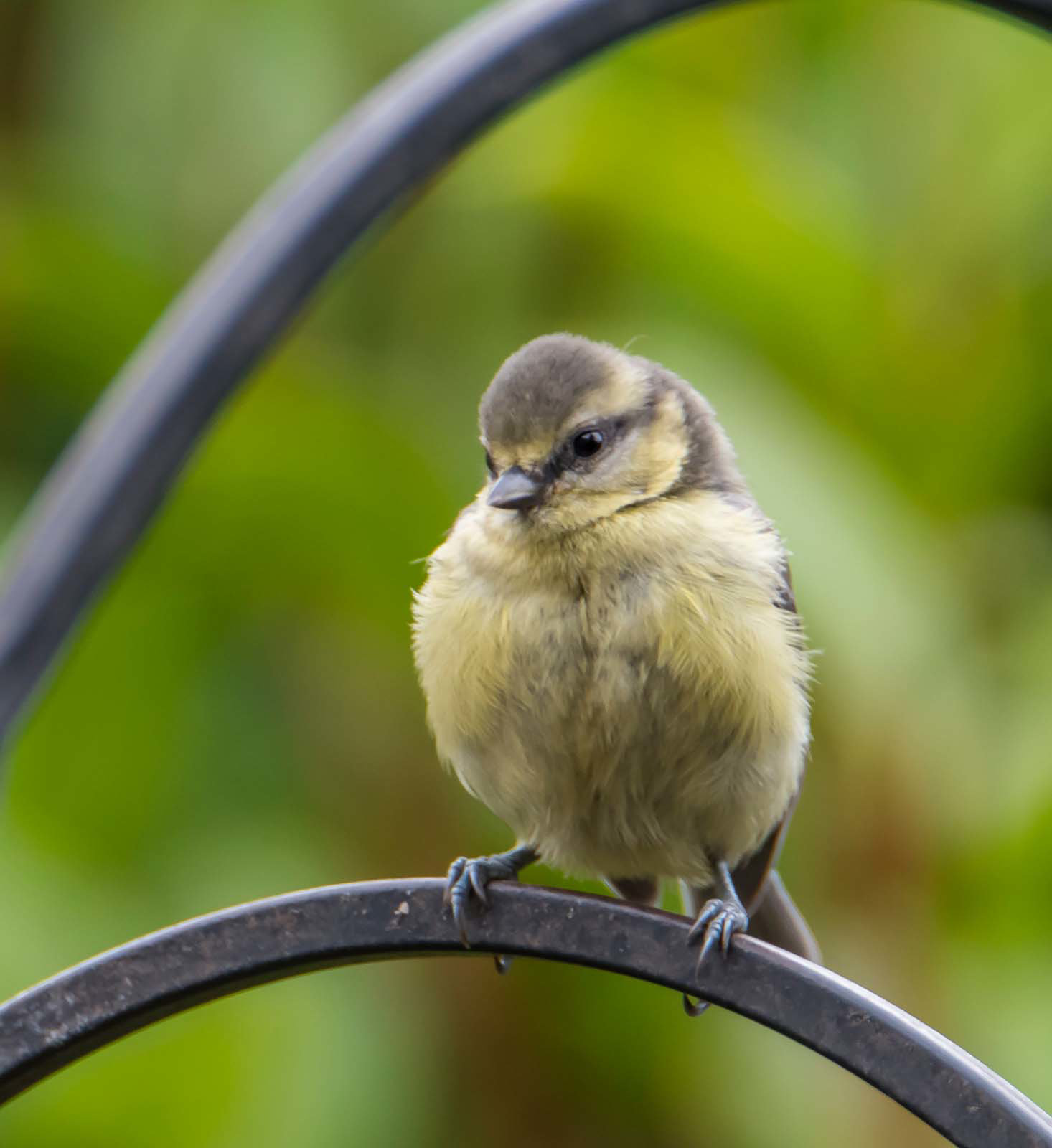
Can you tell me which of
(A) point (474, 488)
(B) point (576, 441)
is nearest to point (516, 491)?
(B) point (576, 441)

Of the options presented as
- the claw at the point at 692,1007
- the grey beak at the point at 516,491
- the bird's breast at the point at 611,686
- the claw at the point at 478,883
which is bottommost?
the claw at the point at 478,883

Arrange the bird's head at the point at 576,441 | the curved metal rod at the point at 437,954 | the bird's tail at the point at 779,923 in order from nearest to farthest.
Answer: the curved metal rod at the point at 437,954 < the bird's head at the point at 576,441 < the bird's tail at the point at 779,923

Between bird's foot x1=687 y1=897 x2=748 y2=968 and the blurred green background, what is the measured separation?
105cm

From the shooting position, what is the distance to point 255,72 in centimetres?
315

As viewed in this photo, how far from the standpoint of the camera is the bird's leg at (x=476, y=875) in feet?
4.16

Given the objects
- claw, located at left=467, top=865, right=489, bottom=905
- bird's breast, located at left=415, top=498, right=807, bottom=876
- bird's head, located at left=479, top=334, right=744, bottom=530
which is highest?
bird's head, located at left=479, top=334, right=744, bottom=530

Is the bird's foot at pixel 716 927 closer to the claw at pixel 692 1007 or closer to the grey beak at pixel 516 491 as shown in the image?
the claw at pixel 692 1007

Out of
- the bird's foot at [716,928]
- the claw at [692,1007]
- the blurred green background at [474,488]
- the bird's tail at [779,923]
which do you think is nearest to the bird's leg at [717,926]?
the bird's foot at [716,928]

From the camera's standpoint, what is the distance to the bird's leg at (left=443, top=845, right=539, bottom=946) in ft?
4.16

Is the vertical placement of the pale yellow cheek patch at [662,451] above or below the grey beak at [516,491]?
above

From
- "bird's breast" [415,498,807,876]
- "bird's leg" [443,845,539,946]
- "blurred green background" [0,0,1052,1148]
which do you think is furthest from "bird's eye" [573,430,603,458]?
"blurred green background" [0,0,1052,1148]

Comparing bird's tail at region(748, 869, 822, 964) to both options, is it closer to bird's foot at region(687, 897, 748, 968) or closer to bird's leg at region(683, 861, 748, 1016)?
bird's leg at region(683, 861, 748, 1016)

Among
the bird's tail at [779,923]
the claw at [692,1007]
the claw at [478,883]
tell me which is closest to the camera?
the claw at [478,883]

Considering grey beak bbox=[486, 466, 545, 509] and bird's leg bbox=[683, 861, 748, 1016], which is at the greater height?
grey beak bbox=[486, 466, 545, 509]
